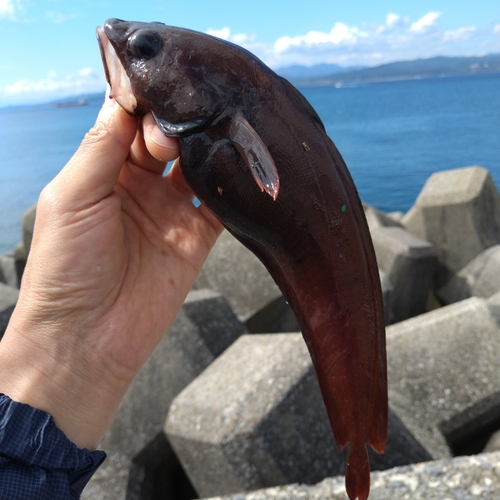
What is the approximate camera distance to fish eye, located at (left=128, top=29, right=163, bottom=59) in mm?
1680

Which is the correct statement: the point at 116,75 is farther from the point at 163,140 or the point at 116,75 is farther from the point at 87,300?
the point at 87,300

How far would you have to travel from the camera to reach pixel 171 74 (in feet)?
5.48

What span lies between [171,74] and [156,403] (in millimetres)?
2857

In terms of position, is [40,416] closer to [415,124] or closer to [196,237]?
[196,237]

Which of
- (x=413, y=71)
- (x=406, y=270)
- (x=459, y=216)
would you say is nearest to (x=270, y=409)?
(x=406, y=270)

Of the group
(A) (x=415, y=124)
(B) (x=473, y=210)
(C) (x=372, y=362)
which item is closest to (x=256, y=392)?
(C) (x=372, y=362)

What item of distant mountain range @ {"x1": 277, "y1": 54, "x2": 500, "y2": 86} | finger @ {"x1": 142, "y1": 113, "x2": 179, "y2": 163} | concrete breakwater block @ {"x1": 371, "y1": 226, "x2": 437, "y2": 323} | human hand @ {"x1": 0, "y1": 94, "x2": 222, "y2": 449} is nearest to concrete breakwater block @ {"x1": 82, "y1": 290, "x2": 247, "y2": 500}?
human hand @ {"x1": 0, "y1": 94, "x2": 222, "y2": 449}

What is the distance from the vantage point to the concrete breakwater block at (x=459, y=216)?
7152 millimetres

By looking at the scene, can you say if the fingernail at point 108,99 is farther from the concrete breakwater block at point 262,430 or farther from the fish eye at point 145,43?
the concrete breakwater block at point 262,430

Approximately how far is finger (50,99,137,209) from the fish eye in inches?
10.9

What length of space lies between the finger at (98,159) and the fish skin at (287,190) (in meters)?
0.17

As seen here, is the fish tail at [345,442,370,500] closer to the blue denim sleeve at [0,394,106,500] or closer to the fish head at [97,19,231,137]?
the blue denim sleeve at [0,394,106,500]

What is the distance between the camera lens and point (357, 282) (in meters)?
1.78

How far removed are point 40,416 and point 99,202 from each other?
86 cm
